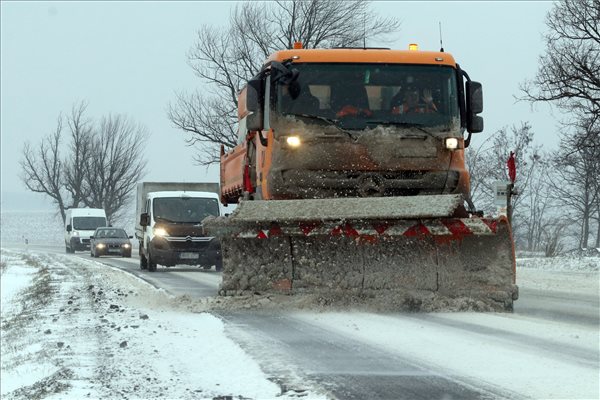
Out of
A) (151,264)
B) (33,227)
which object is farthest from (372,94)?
(33,227)

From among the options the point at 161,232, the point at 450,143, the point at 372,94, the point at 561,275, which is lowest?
the point at 561,275

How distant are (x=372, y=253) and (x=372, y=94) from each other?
1974 millimetres

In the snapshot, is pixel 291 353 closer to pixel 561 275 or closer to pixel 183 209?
pixel 561 275

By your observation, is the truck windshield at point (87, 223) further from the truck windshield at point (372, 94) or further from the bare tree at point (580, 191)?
the truck windshield at point (372, 94)

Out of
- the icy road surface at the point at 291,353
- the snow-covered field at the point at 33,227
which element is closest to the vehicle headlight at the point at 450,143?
the icy road surface at the point at 291,353

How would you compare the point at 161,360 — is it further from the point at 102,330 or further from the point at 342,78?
the point at 342,78

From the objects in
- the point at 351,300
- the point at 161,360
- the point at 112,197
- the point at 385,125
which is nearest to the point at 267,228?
the point at 351,300

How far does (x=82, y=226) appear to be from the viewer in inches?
1996

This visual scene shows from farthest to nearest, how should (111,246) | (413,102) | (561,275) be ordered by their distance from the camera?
(111,246) < (561,275) < (413,102)

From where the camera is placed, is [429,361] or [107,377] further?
[429,361]

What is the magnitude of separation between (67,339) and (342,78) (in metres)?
4.69

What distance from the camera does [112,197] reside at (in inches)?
3004

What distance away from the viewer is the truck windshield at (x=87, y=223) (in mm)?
50656

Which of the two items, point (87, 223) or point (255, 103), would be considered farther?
point (87, 223)
